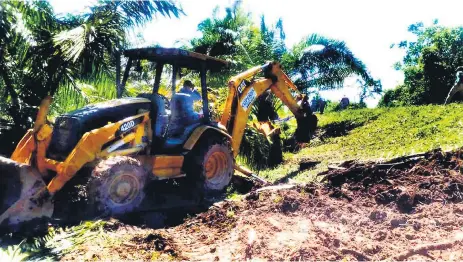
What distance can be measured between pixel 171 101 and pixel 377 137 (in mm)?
5925

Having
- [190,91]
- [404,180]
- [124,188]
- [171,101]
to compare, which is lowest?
[404,180]

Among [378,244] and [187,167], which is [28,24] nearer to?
[187,167]

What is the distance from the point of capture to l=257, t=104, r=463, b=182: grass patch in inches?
357

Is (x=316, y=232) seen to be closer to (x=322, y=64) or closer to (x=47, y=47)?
(x=47, y=47)

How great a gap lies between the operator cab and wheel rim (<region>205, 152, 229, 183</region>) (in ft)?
1.85

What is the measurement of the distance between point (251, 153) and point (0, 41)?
5.69 meters

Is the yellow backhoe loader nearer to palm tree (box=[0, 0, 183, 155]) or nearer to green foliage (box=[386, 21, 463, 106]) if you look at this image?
palm tree (box=[0, 0, 183, 155])

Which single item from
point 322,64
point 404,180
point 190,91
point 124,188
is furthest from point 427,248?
point 322,64

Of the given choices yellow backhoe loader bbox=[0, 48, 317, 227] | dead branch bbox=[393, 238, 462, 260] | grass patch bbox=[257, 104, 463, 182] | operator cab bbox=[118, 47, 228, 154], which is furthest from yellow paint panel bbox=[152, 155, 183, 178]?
dead branch bbox=[393, 238, 462, 260]

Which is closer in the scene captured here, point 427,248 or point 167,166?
point 427,248

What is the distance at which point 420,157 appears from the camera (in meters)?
7.48

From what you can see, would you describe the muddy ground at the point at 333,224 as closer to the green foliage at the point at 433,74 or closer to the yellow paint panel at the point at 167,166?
the yellow paint panel at the point at 167,166

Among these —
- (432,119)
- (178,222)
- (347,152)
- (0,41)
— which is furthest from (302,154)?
(0,41)

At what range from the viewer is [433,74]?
81.6ft
